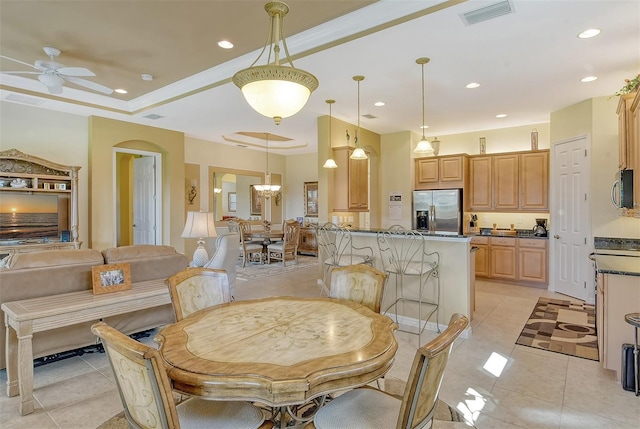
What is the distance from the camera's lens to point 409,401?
3.90ft

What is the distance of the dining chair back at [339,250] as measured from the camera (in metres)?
4.05

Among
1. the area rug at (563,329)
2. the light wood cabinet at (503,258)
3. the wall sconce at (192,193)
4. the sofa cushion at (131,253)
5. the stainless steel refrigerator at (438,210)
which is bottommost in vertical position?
the area rug at (563,329)

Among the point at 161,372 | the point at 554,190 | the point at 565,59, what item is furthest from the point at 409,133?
the point at 161,372

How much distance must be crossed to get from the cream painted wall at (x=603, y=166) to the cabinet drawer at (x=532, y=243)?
941 millimetres

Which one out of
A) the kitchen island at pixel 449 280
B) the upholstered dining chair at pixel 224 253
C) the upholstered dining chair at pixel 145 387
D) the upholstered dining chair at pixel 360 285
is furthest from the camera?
the upholstered dining chair at pixel 224 253

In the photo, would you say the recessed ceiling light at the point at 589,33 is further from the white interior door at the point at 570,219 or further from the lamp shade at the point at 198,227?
the lamp shade at the point at 198,227

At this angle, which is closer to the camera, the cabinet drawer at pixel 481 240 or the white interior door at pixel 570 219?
the white interior door at pixel 570 219

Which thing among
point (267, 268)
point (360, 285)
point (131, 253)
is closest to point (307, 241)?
point (267, 268)

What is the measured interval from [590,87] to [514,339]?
344 cm

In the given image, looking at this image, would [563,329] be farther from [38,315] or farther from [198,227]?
[38,315]

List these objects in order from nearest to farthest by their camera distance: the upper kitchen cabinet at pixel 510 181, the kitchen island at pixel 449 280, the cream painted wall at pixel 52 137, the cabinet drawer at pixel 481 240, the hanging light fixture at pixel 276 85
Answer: the hanging light fixture at pixel 276 85 → the kitchen island at pixel 449 280 → the cream painted wall at pixel 52 137 → the upper kitchen cabinet at pixel 510 181 → the cabinet drawer at pixel 481 240

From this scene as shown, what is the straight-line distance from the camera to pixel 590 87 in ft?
14.2

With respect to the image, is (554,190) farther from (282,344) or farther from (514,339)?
(282,344)

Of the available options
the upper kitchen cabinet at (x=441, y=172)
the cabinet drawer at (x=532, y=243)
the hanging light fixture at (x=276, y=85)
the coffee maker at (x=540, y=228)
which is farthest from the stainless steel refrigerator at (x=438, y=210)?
the hanging light fixture at (x=276, y=85)
